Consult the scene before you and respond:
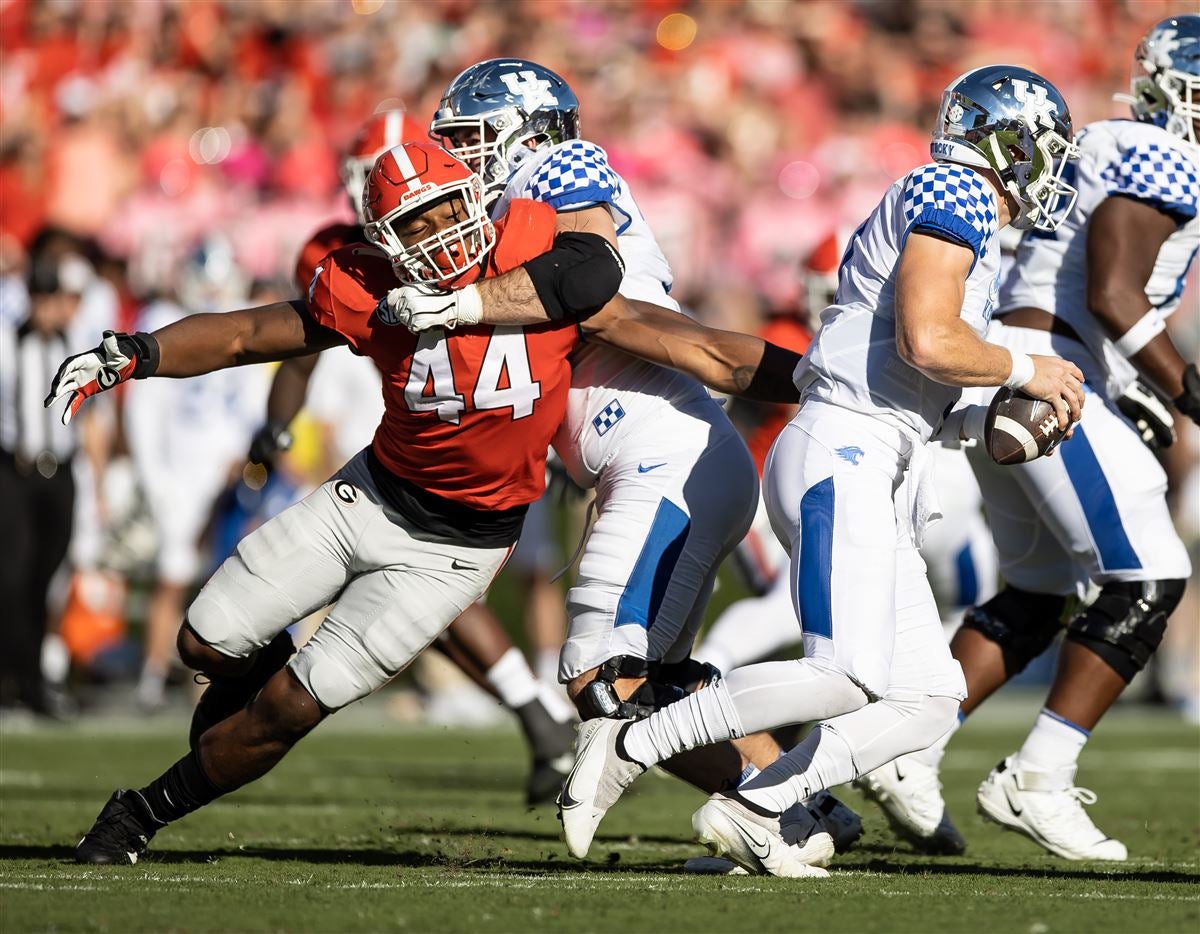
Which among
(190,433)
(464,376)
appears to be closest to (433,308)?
(464,376)

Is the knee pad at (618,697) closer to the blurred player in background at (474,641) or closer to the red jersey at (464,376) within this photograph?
the red jersey at (464,376)

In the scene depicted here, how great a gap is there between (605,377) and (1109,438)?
1.47 m

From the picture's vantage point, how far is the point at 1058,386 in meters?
4.45

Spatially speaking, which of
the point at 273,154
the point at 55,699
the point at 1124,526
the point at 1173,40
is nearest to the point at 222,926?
the point at 1124,526

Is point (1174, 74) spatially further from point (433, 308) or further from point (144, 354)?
point (144, 354)

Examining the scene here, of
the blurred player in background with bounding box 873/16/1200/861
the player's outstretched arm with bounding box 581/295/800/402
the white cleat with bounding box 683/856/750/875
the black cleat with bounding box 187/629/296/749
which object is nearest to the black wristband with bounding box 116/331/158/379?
the black cleat with bounding box 187/629/296/749

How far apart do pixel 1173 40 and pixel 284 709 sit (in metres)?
3.20

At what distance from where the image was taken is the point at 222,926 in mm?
3668

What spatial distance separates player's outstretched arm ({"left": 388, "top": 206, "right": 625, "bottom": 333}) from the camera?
171 inches

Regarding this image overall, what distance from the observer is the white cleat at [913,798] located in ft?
17.5

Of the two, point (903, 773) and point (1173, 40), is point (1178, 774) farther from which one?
point (1173, 40)

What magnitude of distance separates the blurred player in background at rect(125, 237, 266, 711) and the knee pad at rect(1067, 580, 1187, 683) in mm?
6144

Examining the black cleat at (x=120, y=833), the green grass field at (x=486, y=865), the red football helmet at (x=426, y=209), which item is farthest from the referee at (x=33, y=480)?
the red football helmet at (x=426, y=209)

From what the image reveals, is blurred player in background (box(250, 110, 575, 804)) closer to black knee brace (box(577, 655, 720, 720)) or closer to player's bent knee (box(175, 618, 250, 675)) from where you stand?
player's bent knee (box(175, 618, 250, 675))
